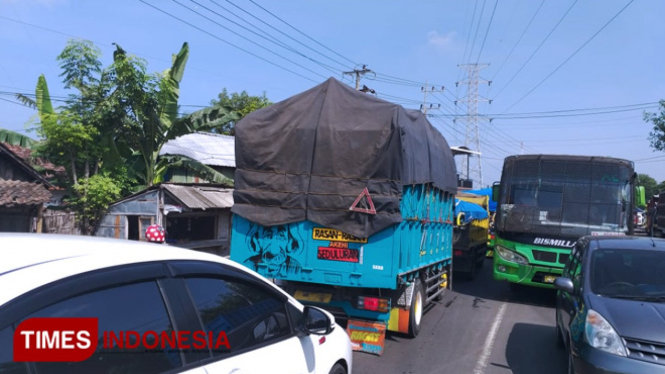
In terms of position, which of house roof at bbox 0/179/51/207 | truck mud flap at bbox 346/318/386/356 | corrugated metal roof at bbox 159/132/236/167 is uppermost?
corrugated metal roof at bbox 159/132/236/167

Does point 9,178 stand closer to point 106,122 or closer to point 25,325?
point 106,122

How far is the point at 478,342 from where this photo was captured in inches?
313

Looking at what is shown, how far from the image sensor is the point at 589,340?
491 cm

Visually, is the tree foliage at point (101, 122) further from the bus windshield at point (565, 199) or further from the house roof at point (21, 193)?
the bus windshield at point (565, 199)

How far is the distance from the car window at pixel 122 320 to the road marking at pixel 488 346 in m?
5.06

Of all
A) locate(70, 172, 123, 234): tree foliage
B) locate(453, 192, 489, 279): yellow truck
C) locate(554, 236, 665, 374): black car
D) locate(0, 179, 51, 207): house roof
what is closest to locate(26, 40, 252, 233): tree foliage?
locate(70, 172, 123, 234): tree foliage

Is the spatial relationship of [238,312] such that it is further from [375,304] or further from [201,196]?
[201,196]

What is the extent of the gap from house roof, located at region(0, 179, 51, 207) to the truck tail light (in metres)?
9.75

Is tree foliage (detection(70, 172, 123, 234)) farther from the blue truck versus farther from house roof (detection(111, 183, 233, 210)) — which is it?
the blue truck

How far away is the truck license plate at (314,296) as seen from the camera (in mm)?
7281

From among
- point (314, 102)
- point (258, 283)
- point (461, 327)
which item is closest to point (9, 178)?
point (314, 102)

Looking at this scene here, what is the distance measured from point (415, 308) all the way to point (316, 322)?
4.41m

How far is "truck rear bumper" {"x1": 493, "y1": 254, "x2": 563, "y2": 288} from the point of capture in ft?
34.5

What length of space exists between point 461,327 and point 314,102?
15.1ft
